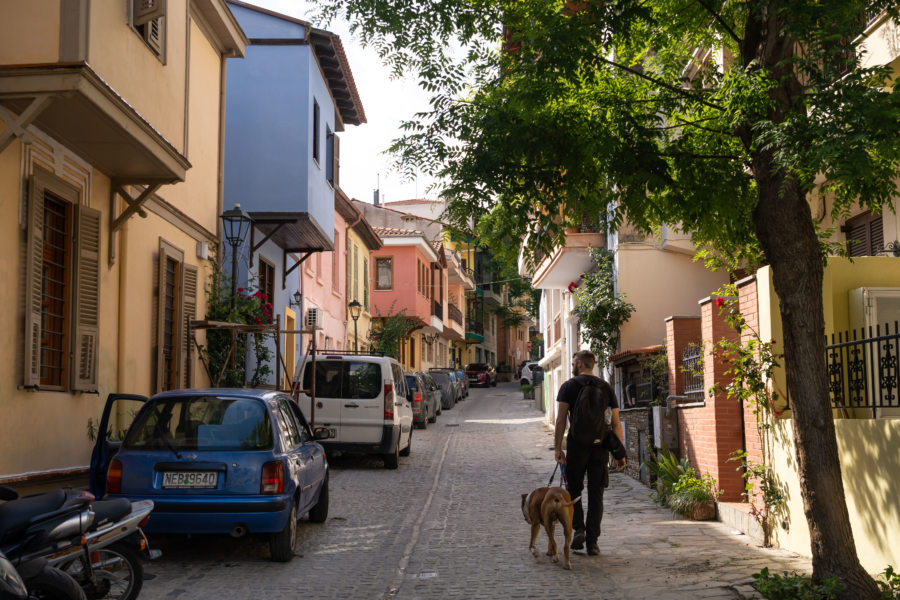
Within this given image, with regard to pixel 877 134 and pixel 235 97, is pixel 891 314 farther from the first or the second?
pixel 235 97

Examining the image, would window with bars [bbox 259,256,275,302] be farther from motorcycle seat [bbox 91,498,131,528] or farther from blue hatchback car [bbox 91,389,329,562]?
motorcycle seat [bbox 91,498,131,528]

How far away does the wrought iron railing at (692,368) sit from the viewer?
1173 cm

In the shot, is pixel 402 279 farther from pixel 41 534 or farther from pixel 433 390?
pixel 41 534

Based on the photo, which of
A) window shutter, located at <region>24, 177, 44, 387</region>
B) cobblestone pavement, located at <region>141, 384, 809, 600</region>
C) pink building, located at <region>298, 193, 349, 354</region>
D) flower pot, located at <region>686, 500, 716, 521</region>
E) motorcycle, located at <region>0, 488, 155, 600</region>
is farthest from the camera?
pink building, located at <region>298, 193, 349, 354</region>

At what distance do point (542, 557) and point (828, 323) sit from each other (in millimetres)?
3589

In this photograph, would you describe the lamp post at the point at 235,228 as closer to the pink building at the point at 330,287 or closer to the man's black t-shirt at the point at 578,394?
the pink building at the point at 330,287

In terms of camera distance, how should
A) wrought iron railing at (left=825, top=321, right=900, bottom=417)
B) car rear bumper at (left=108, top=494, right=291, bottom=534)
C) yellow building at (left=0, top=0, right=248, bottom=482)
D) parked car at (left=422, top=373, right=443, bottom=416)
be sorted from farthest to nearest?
parked car at (left=422, top=373, right=443, bottom=416)
yellow building at (left=0, top=0, right=248, bottom=482)
car rear bumper at (left=108, top=494, right=291, bottom=534)
wrought iron railing at (left=825, top=321, right=900, bottom=417)

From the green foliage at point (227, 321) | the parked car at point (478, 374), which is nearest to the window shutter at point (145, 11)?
the green foliage at point (227, 321)

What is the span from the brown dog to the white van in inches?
308

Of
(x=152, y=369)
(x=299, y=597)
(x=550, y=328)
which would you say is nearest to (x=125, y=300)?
(x=152, y=369)

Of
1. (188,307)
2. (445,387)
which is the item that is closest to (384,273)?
(445,387)

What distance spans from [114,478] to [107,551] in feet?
5.83

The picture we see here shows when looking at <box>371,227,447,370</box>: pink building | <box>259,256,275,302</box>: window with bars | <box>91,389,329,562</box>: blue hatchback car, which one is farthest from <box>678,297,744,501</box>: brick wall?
<box>371,227,447,370</box>: pink building

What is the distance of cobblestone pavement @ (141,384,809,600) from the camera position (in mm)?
7297
